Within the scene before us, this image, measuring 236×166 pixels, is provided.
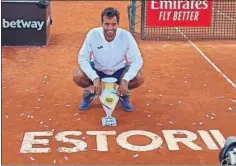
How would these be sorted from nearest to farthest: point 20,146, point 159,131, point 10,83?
point 20,146, point 159,131, point 10,83

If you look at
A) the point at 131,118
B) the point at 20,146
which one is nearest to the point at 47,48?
the point at 131,118

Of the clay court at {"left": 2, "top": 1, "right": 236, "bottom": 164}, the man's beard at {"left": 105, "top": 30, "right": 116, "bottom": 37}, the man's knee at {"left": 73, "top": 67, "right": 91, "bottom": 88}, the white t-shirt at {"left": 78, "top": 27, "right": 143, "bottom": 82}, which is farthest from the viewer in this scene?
the man's knee at {"left": 73, "top": 67, "right": 91, "bottom": 88}

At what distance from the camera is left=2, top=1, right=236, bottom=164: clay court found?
481 centimetres

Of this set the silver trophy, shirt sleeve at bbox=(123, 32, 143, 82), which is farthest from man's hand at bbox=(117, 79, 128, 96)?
shirt sleeve at bbox=(123, 32, 143, 82)

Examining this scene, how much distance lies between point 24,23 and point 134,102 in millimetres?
4197

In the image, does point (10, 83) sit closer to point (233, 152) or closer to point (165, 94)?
point (165, 94)

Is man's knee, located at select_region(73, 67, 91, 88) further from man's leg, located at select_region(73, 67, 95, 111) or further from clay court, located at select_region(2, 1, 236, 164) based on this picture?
clay court, located at select_region(2, 1, 236, 164)

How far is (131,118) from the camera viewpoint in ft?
19.2

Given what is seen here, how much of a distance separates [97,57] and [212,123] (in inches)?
58.2

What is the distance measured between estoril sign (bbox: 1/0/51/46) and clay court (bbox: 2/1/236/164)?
10.4 inches

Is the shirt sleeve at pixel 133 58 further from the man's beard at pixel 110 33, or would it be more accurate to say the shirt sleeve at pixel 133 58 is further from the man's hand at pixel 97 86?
the man's hand at pixel 97 86

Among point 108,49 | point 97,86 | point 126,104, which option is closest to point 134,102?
point 126,104

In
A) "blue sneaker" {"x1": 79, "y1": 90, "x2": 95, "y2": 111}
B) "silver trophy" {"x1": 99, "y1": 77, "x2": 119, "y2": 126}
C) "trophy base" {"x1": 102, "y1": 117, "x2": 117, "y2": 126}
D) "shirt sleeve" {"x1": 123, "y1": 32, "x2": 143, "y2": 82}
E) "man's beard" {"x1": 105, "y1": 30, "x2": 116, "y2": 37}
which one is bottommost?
"trophy base" {"x1": 102, "y1": 117, "x2": 117, "y2": 126}

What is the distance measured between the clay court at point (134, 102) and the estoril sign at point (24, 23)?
0.87 feet
